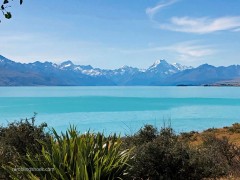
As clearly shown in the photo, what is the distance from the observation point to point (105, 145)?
29.9 ft

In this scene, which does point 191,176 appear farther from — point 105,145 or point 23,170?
point 23,170

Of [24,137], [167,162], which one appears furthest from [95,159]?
[24,137]

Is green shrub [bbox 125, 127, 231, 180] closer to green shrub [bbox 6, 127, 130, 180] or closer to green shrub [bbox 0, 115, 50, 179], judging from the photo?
green shrub [bbox 6, 127, 130, 180]

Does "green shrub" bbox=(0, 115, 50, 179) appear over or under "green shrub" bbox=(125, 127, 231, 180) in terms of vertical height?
over

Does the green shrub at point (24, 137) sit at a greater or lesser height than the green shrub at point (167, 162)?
greater

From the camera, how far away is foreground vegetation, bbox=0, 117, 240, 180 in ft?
27.0

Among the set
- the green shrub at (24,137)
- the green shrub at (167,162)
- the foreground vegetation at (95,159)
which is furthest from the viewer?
the green shrub at (24,137)

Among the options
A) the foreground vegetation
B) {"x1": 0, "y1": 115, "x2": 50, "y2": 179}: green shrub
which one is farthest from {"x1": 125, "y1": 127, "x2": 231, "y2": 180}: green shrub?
{"x1": 0, "y1": 115, "x2": 50, "y2": 179}: green shrub

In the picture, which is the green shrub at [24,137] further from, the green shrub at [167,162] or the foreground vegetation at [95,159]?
the green shrub at [167,162]

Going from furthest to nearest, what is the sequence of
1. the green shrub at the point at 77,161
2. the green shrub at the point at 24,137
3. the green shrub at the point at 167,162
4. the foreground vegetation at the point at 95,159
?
the green shrub at the point at 24,137 < the green shrub at the point at 167,162 < the foreground vegetation at the point at 95,159 < the green shrub at the point at 77,161

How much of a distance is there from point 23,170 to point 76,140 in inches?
54.4

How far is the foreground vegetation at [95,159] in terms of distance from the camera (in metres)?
8.23

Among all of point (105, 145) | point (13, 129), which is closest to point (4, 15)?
point (105, 145)

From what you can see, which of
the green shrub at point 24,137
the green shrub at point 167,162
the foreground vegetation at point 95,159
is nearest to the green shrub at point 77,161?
the foreground vegetation at point 95,159
